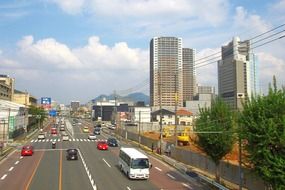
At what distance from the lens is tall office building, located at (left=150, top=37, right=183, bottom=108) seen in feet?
360

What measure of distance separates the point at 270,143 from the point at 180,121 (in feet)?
384

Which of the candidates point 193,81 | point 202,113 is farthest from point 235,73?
point 193,81

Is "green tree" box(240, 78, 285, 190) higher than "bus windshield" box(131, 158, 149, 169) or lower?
higher

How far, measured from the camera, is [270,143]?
78.2ft

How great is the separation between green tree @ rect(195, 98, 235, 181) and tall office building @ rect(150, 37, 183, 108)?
42363mm

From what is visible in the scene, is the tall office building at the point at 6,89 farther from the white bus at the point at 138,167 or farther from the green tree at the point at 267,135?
the green tree at the point at 267,135

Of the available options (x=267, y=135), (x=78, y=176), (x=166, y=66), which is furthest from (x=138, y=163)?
(x=166, y=66)

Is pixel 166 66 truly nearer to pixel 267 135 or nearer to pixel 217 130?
pixel 217 130

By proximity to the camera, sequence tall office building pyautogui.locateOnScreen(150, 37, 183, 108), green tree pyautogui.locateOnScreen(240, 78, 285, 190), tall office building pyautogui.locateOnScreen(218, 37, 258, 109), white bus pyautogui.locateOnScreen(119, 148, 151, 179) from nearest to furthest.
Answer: green tree pyautogui.locateOnScreen(240, 78, 285, 190) < white bus pyautogui.locateOnScreen(119, 148, 151, 179) < tall office building pyautogui.locateOnScreen(218, 37, 258, 109) < tall office building pyautogui.locateOnScreen(150, 37, 183, 108)

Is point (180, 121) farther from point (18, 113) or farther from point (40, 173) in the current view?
point (40, 173)

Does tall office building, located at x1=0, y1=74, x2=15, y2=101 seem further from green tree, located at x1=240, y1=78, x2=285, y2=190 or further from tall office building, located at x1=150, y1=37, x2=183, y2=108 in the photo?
green tree, located at x1=240, y1=78, x2=285, y2=190

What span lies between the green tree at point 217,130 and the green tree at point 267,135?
392 inches

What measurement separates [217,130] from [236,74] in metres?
8.77

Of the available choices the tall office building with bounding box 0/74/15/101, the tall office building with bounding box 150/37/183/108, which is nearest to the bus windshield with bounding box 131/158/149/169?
the tall office building with bounding box 150/37/183/108
